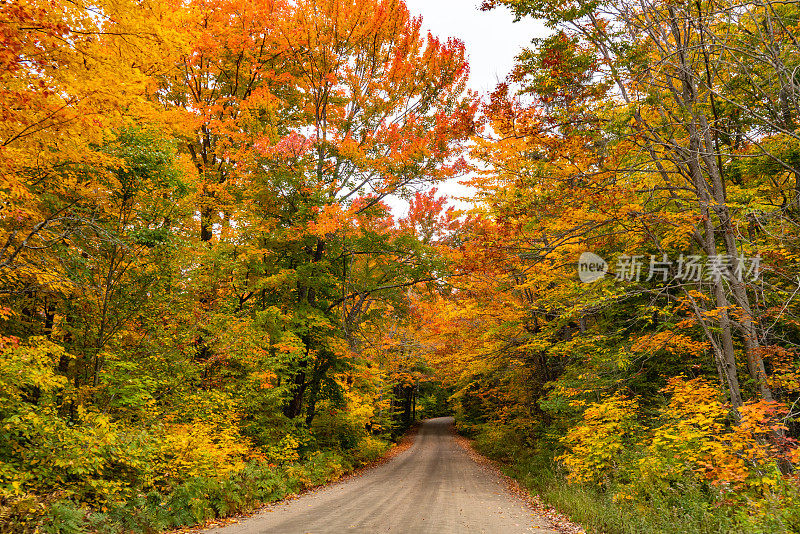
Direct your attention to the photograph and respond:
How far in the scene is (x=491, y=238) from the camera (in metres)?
8.48

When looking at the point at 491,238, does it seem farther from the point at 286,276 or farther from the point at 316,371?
the point at 316,371

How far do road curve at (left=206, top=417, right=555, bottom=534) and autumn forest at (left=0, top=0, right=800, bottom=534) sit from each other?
3.12 ft

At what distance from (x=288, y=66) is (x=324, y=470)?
13.9 metres

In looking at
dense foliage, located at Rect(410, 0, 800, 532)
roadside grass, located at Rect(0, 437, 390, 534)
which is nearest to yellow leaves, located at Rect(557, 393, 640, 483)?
dense foliage, located at Rect(410, 0, 800, 532)

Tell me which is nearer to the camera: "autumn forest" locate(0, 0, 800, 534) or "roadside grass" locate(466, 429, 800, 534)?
"roadside grass" locate(466, 429, 800, 534)

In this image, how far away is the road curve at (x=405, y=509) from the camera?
722 centimetres

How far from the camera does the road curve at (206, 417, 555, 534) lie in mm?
7219

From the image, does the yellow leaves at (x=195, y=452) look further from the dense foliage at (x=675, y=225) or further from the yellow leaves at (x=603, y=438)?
the yellow leaves at (x=603, y=438)

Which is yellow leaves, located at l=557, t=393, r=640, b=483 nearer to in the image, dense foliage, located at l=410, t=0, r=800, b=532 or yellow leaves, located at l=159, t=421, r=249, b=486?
dense foliage, located at l=410, t=0, r=800, b=532

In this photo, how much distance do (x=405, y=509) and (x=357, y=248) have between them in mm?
7718

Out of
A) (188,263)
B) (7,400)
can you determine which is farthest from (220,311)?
(7,400)

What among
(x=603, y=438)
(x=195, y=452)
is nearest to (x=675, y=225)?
(x=603, y=438)

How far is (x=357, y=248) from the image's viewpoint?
13.3m

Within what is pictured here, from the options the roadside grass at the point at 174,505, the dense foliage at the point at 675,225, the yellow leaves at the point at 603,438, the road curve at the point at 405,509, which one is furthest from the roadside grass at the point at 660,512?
the roadside grass at the point at 174,505
